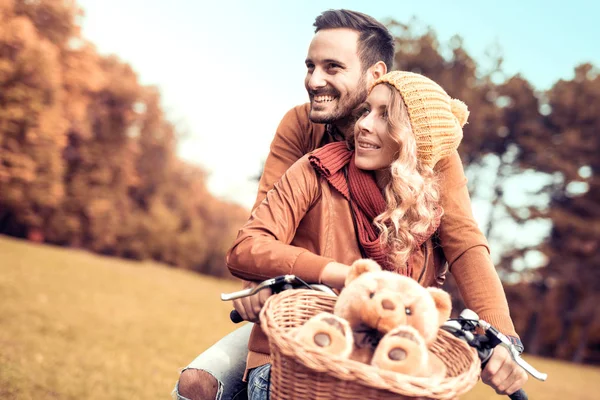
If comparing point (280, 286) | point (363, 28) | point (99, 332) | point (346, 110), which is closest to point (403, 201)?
point (280, 286)

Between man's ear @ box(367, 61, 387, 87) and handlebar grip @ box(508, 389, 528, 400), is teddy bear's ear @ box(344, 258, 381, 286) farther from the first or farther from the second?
man's ear @ box(367, 61, 387, 87)

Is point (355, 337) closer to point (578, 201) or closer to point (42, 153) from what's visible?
point (578, 201)

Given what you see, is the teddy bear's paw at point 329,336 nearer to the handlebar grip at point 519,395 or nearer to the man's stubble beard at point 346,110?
the handlebar grip at point 519,395

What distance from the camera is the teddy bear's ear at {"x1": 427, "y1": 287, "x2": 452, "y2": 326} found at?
181cm

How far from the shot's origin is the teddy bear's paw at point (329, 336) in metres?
1.58

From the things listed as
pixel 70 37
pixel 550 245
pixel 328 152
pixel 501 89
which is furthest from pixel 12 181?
pixel 328 152

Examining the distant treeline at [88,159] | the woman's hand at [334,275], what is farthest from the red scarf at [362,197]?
the distant treeline at [88,159]

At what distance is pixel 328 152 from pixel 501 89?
78.2 ft

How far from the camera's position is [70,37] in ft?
95.5

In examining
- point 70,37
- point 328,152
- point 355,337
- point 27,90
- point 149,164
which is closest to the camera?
point 355,337

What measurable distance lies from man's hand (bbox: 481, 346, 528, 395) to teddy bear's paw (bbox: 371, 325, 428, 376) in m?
0.46

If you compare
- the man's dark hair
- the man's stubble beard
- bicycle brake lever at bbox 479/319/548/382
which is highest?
the man's dark hair

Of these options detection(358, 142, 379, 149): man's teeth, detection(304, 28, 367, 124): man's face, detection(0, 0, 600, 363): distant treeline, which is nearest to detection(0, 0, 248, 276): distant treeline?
detection(0, 0, 600, 363): distant treeline

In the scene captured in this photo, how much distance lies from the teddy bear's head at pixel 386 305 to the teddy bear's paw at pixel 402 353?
54 mm
